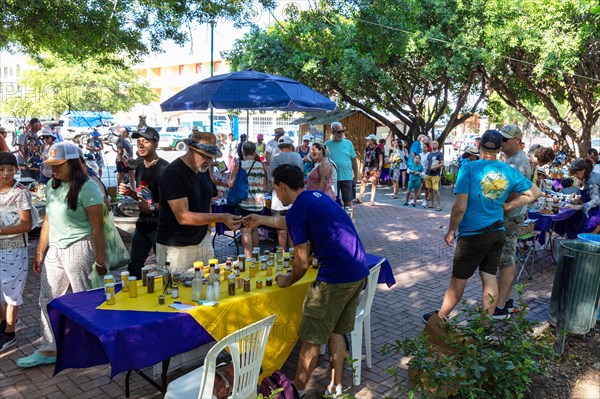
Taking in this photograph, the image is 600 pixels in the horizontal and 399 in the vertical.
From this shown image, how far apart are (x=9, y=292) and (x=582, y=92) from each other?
58.3 ft

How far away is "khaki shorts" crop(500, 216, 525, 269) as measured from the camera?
509cm

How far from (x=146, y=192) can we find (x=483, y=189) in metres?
3.17

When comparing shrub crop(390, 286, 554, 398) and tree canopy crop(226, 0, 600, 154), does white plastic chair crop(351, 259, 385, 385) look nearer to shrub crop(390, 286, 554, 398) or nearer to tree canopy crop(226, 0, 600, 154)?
shrub crop(390, 286, 554, 398)

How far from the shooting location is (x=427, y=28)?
612 inches

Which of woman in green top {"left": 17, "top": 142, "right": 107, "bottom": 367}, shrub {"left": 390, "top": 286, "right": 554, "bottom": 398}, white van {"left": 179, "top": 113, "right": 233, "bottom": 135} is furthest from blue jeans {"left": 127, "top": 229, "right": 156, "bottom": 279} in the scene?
white van {"left": 179, "top": 113, "right": 233, "bottom": 135}

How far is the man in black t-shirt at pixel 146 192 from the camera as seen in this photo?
492cm

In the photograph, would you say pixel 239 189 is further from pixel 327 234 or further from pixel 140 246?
pixel 327 234

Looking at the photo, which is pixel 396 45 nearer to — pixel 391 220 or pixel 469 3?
pixel 391 220

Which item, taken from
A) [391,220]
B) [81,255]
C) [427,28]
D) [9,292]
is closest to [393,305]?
[81,255]

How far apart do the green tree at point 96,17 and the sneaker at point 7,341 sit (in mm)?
4788

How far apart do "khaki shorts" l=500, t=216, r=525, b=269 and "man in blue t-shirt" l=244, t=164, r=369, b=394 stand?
230 centimetres

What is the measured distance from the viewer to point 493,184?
14.7 ft

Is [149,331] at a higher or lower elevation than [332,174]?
lower

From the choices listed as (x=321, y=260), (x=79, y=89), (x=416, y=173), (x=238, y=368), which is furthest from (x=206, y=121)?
(x=238, y=368)
